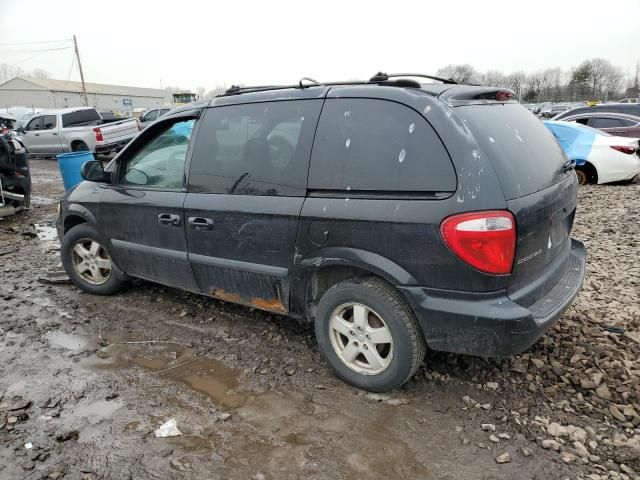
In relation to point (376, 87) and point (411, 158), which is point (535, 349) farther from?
point (376, 87)

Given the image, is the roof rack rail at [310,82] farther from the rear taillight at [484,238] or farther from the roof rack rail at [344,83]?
the rear taillight at [484,238]

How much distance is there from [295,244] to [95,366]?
1.73 metres

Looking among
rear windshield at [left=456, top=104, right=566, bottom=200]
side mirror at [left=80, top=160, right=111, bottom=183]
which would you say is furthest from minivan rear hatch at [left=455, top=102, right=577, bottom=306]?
side mirror at [left=80, top=160, right=111, bottom=183]

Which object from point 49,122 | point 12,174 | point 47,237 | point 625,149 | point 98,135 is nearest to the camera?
point 47,237

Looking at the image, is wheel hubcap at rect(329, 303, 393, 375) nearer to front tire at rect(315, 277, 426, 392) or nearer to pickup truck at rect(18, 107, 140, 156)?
front tire at rect(315, 277, 426, 392)

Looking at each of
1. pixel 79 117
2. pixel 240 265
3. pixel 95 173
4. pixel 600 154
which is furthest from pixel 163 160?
pixel 79 117

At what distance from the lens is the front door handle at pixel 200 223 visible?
3283 mm

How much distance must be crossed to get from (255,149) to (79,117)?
1576cm

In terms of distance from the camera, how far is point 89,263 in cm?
446

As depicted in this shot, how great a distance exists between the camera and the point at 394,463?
232cm

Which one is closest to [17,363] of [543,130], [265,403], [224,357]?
[224,357]

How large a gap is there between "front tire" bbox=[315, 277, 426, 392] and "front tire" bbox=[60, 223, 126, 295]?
7.76 ft

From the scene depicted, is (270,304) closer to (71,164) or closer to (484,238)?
(484,238)

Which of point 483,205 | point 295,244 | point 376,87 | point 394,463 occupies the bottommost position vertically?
point 394,463
